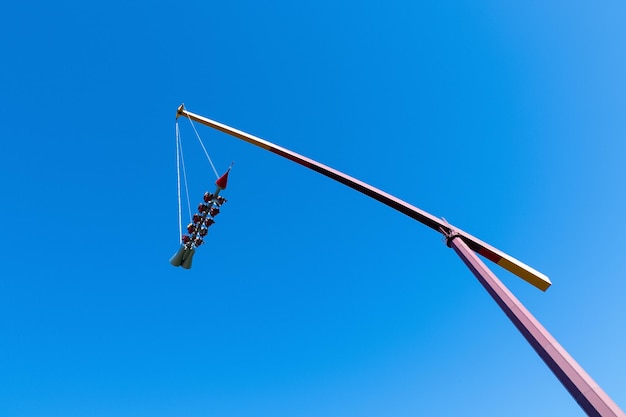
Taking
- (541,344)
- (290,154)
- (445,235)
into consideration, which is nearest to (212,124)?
(290,154)

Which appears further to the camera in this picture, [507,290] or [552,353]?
[507,290]

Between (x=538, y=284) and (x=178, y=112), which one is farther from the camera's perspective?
(x=178, y=112)

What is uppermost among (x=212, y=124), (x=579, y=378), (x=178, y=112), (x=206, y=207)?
(x=178, y=112)

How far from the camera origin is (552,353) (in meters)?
5.81

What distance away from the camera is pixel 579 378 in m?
5.39

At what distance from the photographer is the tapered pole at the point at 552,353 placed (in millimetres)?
4996

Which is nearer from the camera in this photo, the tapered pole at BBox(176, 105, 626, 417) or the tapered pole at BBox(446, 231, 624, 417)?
the tapered pole at BBox(446, 231, 624, 417)

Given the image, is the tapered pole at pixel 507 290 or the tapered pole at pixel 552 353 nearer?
the tapered pole at pixel 552 353

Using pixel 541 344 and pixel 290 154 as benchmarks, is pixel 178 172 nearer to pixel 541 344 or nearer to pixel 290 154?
pixel 290 154

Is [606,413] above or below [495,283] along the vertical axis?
below

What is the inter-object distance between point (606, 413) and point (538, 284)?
16.8 ft

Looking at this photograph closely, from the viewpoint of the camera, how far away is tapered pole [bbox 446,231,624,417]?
5.00 metres

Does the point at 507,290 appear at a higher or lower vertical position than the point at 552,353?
higher

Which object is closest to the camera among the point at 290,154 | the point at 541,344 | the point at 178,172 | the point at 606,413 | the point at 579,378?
the point at 606,413
